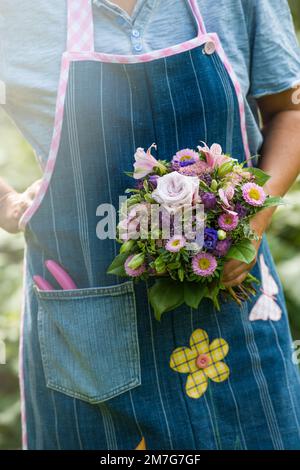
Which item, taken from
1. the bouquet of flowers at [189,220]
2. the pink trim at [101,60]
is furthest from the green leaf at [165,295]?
the pink trim at [101,60]

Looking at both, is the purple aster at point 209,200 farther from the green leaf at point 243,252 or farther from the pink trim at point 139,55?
the pink trim at point 139,55

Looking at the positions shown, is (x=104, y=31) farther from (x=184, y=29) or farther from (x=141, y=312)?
(x=141, y=312)

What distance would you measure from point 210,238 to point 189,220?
0.05 m

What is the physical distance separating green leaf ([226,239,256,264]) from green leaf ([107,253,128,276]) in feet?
0.70

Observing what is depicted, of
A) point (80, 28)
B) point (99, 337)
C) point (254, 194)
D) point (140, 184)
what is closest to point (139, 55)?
point (80, 28)

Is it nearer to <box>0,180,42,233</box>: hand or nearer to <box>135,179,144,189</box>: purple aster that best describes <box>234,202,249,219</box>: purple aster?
<box>135,179,144,189</box>: purple aster

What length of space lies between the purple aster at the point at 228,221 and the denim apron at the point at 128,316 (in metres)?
0.25

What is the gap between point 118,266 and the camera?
1429 mm

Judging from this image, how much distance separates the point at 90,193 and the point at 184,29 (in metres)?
A: 0.41

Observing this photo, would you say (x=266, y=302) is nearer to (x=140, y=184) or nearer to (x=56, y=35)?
(x=140, y=184)

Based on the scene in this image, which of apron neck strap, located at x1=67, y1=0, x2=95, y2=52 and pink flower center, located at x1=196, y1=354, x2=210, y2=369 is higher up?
apron neck strap, located at x1=67, y1=0, x2=95, y2=52

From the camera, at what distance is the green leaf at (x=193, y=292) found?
4.50 feet

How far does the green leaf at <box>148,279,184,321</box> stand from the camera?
4.59ft

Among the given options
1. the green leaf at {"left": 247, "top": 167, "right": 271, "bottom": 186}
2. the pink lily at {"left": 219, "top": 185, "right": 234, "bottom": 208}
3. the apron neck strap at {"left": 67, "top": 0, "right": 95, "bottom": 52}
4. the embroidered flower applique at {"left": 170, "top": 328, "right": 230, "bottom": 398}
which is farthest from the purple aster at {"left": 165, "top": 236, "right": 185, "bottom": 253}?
the apron neck strap at {"left": 67, "top": 0, "right": 95, "bottom": 52}
